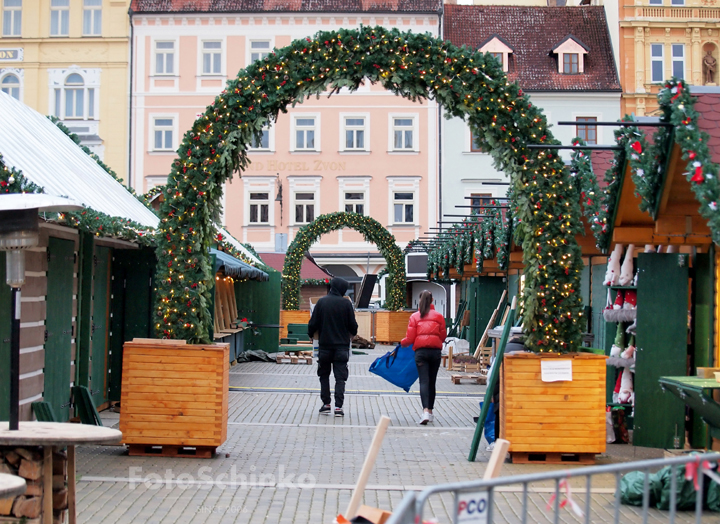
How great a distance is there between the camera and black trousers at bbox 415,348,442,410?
11.7 meters

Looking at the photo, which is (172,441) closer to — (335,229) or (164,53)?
(335,229)

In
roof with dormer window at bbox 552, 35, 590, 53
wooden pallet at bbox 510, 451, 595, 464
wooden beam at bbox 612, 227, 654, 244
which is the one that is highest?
roof with dormer window at bbox 552, 35, 590, 53

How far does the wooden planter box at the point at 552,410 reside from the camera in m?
9.09

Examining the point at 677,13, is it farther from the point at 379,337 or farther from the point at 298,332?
the point at 298,332

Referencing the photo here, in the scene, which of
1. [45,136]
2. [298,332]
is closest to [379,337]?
[298,332]

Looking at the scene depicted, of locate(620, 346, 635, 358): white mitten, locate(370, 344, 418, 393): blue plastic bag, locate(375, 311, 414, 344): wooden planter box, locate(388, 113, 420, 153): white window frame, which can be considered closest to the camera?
locate(620, 346, 635, 358): white mitten

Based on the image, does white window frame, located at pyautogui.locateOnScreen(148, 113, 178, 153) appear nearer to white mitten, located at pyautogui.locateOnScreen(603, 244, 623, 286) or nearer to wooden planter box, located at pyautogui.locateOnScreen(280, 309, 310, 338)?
wooden planter box, located at pyautogui.locateOnScreen(280, 309, 310, 338)

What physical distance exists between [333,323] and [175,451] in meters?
3.60

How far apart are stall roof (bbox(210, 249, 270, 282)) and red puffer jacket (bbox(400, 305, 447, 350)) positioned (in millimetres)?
3415

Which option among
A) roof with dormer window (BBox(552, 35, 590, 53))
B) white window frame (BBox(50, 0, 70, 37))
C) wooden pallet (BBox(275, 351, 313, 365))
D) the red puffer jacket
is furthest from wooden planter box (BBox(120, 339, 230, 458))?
roof with dormer window (BBox(552, 35, 590, 53))

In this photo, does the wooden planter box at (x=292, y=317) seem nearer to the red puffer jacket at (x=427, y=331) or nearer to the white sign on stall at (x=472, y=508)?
the red puffer jacket at (x=427, y=331)

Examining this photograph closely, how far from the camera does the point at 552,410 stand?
360 inches

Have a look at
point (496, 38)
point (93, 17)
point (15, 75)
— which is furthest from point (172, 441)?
point (15, 75)

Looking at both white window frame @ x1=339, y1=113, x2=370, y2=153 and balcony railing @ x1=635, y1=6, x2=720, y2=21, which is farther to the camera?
white window frame @ x1=339, y1=113, x2=370, y2=153
